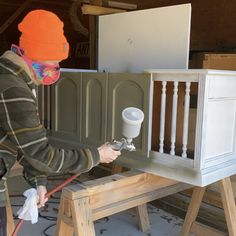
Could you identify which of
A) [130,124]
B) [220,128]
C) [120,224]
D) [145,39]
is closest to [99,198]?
[130,124]

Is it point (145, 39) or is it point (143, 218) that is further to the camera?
point (143, 218)

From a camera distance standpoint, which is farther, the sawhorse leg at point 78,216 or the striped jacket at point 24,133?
Answer: the sawhorse leg at point 78,216

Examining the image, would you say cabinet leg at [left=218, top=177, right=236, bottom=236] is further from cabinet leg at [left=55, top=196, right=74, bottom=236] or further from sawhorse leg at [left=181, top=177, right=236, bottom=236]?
cabinet leg at [left=55, top=196, right=74, bottom=236]

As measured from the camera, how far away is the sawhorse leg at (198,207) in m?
2.00

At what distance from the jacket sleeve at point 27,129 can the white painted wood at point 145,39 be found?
1017 millimetres

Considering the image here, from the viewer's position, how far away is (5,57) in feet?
4.13

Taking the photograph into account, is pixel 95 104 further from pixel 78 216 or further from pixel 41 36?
pixel 41 36

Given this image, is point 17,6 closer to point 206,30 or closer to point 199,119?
point 206,30

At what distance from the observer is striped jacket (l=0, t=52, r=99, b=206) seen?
1163mm

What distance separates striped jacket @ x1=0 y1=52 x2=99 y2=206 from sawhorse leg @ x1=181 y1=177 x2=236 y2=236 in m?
0.99

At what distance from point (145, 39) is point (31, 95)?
1129 mm

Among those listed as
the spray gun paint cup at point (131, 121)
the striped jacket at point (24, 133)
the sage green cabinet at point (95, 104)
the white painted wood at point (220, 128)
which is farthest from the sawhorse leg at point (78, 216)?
the white painted wood at point (220, 128)

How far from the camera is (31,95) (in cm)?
120

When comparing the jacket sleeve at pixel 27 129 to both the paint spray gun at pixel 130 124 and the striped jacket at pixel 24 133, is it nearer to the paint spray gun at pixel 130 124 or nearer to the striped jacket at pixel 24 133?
the striped jacket at pixel 24 133
